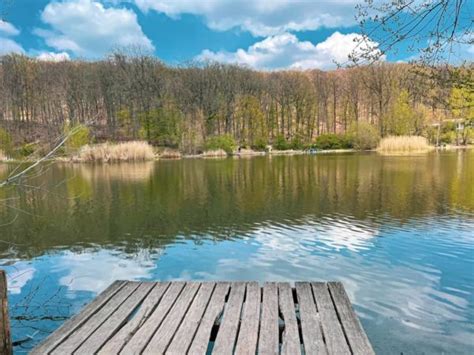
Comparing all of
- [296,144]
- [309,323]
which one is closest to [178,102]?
[296,144]

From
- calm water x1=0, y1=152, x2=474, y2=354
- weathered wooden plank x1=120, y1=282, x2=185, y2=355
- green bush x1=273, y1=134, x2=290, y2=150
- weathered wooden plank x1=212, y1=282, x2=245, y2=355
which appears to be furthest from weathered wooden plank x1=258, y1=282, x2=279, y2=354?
green bush x1=273, y1=134, x2=290, y2=150

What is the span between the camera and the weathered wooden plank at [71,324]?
2762 millimetres

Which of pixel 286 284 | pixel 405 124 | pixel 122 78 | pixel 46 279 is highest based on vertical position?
pixel 122 78

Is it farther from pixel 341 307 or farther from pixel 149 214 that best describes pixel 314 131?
pixel 341 307

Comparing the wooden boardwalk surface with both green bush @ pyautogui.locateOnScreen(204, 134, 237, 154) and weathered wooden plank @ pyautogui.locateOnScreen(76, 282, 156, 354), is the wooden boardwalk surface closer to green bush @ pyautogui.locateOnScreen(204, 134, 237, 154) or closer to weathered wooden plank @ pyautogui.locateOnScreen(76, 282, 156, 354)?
weathered wooden plank @ pyautogui.locateOnScreen(76, 282, 156, 354)

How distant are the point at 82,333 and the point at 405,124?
46268 millimetres

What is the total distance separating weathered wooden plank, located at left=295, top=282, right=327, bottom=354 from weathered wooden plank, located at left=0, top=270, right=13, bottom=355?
236 centimetres

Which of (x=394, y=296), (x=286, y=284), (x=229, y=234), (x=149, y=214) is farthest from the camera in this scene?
(x=149, y=214)

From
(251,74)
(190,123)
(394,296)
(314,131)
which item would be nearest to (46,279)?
(394,296)

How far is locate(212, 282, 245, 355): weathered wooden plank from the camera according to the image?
2756 mm

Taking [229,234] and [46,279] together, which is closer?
[46,279]

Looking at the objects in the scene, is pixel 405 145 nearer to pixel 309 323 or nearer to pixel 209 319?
pixel 309 323

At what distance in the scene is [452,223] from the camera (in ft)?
29.2

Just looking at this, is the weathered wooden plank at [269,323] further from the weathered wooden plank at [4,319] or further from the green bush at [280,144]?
the green bush at [280,144]
